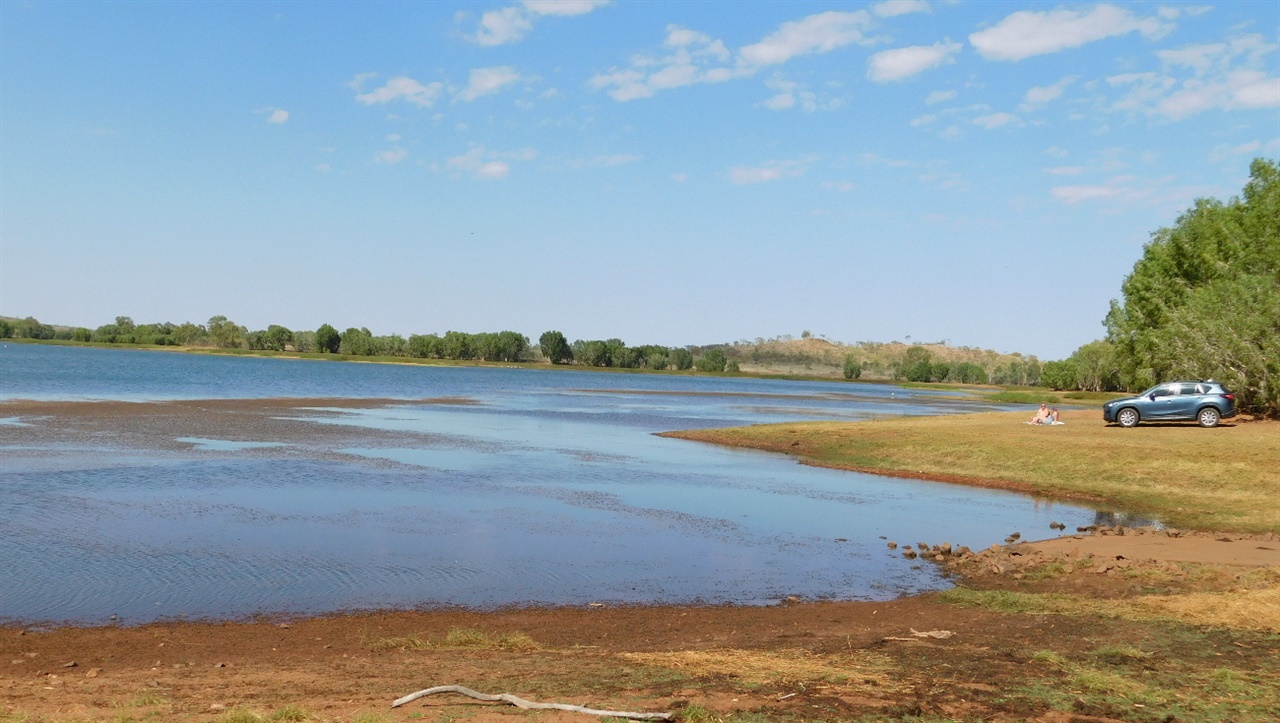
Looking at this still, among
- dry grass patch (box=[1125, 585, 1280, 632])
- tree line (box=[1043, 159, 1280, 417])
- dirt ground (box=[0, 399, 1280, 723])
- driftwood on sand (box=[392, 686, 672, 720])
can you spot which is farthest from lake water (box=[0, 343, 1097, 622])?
tree line (box=[1043, 159, 1280, 417])

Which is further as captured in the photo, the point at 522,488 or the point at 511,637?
the point at 522,488

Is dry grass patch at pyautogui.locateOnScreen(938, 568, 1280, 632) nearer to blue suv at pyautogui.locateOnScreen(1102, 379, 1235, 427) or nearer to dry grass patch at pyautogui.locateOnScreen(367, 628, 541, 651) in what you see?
dry grass patch at pyautogui.locateOnScreen(367, 628, 541, 651)

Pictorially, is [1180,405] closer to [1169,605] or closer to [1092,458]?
[1092,458]

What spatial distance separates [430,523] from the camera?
76.2ft

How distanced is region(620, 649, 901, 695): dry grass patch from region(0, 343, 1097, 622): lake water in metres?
4.81

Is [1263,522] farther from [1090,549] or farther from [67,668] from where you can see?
[67,668]

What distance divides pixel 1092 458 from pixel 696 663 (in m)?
28.6

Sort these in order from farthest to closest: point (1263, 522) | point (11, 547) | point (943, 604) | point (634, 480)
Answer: point (634, 480)
point (1263, 522)
point (11, 547)
point (943, 604)

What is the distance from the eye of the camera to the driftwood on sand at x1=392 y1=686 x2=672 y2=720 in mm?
8188

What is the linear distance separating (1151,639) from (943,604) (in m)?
4.22

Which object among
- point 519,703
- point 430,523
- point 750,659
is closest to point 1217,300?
point 430,523

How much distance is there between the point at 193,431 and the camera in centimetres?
4597

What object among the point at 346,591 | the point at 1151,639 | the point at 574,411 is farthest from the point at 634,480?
the point at 574,411

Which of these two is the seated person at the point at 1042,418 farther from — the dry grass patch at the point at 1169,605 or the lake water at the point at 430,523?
the dry grass patch at the point at 1169,605
